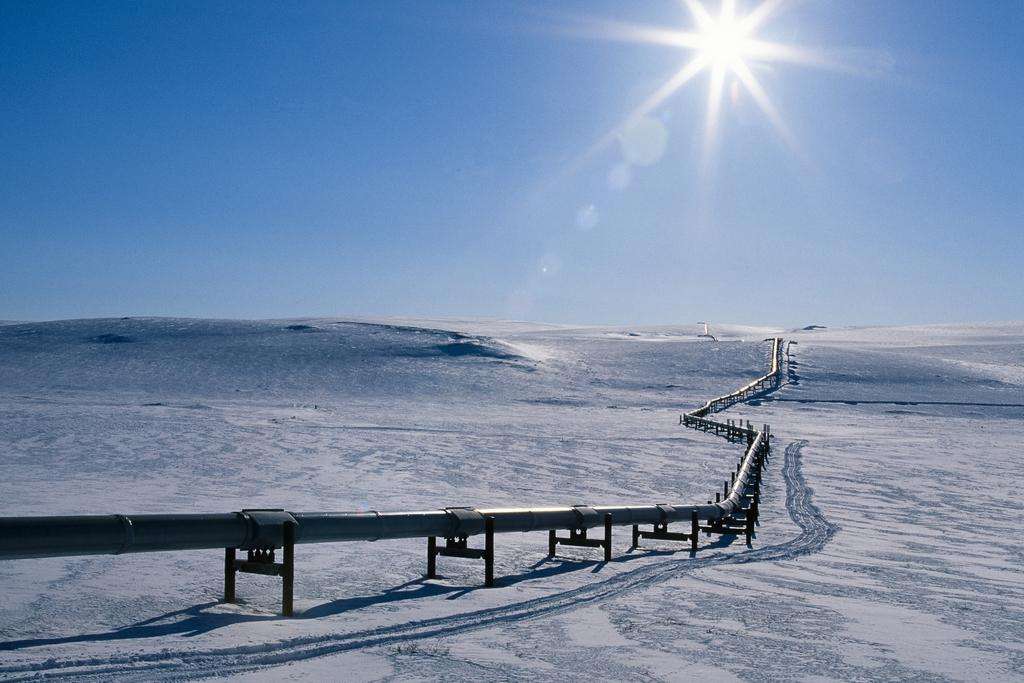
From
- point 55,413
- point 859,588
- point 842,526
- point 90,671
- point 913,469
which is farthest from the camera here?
point 55,413

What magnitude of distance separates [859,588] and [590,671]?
5.12 metres

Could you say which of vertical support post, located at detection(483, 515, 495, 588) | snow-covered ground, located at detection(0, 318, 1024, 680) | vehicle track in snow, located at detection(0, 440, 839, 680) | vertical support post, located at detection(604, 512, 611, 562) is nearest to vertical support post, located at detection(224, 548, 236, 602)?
snow-covered ground, located at detection(0, 318, 1024, 680)

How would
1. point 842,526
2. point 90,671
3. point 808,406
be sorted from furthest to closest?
1. point 808,406
2. point 842,526
3. point 90,671

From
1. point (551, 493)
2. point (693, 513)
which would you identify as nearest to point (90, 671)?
point (693, 513)

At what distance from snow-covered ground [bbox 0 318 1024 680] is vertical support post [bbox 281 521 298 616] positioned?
0.56 feet

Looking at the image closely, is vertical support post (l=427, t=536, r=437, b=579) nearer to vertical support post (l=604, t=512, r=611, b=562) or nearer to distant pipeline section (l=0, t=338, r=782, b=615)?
distant pipeline section (l=0, t=338, r=782, b=615)

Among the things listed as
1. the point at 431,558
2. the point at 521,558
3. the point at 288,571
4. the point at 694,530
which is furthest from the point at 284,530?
the point at 694,530

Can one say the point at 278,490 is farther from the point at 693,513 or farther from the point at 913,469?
the point at 913,469

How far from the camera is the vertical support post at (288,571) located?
345 inches

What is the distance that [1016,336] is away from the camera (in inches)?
4636

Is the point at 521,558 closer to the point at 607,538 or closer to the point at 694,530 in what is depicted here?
the point at 607,538

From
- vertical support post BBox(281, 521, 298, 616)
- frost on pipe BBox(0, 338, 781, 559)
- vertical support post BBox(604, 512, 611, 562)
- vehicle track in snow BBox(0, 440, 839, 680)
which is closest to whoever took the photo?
vehicle track in snow BBox(0, 440, 839, 680)

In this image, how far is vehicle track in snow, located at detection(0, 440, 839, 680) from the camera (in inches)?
256

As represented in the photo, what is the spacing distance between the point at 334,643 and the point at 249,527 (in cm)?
197
